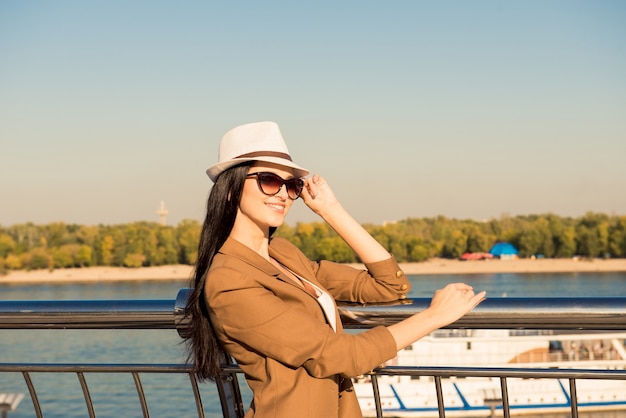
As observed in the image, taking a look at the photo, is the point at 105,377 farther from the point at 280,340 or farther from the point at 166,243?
the point at 166,243

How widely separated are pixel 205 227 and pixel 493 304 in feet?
2.87

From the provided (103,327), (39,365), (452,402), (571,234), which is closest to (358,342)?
(103,327)

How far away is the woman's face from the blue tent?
79.7 metres

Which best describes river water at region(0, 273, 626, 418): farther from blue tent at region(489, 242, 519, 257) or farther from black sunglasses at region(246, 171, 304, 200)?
blue tent at region(489, 242, 519, 257)

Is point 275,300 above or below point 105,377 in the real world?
above

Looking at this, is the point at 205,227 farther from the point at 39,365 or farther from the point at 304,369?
the point at 39,365

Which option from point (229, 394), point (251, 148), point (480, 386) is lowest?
point (480, 386)

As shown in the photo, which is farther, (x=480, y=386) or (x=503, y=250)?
(x=503, y=250)

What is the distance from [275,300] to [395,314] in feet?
1.63

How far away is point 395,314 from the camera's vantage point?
264 cm

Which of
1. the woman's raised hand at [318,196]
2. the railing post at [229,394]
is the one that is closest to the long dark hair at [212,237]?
the railing post at [229,394]

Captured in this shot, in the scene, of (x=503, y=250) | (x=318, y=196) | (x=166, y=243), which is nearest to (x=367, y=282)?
(x=318, y=196)

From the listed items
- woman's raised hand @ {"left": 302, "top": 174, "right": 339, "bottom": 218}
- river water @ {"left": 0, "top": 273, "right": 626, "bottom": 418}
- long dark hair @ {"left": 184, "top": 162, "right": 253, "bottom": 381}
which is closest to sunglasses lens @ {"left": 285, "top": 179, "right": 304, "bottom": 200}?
long dark hair @ {"left": 184, "top": 162, "right": 253, "bottom": 381}

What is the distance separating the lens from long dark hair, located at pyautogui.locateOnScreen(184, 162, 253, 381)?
247 cm
